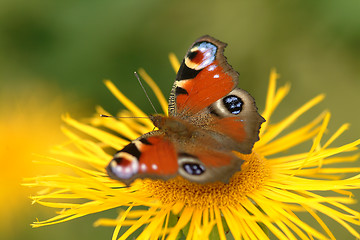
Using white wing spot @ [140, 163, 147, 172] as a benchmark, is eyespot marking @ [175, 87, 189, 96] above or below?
above

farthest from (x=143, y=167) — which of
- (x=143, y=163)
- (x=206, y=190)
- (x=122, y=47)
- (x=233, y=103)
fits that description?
(x=122, y=47)

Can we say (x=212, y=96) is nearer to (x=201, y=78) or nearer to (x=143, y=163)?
(x=201, y=78)

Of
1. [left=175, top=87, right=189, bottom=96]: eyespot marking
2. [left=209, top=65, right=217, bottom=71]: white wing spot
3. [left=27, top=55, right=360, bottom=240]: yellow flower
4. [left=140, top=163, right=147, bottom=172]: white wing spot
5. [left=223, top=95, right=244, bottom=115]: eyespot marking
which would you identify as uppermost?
[left=209, top=65, right=217, bottom=71]: white wing spot

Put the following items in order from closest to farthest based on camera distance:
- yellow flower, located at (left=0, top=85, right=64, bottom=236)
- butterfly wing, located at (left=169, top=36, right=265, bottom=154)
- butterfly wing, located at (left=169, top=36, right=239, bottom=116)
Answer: butterfly wing, located at (left=169, top=36, right=265, bottom=154), butterfly wing, located at (left=169, top=36, right=239, bottom=116), yellow flower, located at (left=0, top=85, right=64, bottom=236)

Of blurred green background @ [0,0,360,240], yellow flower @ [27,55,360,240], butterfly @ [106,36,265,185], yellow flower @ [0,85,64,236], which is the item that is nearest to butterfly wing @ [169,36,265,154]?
butterfly @ [106,36,265,185]

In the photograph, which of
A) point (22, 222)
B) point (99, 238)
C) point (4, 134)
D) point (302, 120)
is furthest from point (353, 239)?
point (4, 134)

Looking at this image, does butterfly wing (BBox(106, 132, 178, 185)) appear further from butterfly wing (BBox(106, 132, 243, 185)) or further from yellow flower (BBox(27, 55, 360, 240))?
yellow flower (BBox(27, 55, 360, 240))
